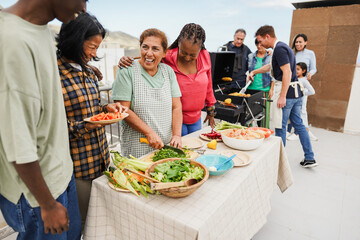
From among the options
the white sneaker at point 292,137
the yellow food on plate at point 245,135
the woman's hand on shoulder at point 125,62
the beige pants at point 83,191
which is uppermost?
the woman's hand on shoulder at point 125,62

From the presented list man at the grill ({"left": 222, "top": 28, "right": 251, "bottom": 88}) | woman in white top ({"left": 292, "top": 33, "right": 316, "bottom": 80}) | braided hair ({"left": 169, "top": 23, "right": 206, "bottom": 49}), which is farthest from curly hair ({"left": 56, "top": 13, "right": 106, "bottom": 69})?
woman in white top ({"left": 292, "top": 33, "right": 316, "bottom": 80})

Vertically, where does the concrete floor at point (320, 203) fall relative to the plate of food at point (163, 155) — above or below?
below

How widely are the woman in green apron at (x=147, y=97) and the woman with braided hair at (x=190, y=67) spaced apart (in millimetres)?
214

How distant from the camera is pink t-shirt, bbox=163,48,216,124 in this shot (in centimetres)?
199

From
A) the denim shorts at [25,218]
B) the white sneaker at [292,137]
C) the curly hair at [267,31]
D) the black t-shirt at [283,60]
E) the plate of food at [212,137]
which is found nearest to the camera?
the denim shorts at [25,218]

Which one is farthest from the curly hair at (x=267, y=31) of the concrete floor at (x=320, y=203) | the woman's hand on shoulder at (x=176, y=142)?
the woman's hand on shoulder at (x=176, y=142)

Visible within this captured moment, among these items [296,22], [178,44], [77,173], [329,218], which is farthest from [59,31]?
[296,22]

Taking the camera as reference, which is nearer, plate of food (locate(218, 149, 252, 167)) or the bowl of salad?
the bowl of salad

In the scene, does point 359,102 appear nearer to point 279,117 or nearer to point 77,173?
point 279,117

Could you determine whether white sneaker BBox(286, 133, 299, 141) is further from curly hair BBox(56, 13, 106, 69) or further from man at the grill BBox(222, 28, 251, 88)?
curly hair BBox(56, 13, 106, 69)

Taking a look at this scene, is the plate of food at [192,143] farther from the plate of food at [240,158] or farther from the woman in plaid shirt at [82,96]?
the woman in plaid shirt at [82,96]

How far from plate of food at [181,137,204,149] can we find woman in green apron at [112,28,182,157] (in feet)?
0.32

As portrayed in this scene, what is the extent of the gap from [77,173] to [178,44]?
1282 millimetres

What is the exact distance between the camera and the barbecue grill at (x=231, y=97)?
305 centimetres
